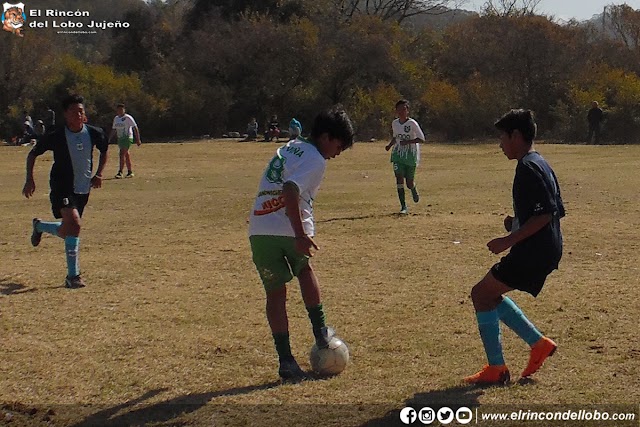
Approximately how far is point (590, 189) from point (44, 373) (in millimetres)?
13686

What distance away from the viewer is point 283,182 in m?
5.48

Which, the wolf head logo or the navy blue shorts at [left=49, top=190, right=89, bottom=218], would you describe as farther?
the wolf head logo

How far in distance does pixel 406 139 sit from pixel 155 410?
9.47m

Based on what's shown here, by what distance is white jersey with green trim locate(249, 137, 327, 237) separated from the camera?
17.9ft

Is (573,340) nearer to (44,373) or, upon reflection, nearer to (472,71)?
(44,373)

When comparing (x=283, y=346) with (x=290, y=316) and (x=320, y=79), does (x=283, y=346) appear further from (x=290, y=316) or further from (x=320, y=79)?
(x=320, y=79)

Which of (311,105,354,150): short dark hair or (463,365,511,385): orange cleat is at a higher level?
(311,105,354,150): short dark hair

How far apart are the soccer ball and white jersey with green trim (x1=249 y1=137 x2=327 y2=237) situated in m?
0.78

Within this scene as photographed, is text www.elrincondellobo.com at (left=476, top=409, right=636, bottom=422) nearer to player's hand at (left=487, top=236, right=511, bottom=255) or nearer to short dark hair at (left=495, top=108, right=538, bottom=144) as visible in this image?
player's hand at (left=487, top=236, right=511, bottom=255)

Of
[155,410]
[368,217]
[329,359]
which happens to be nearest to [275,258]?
[329,359]

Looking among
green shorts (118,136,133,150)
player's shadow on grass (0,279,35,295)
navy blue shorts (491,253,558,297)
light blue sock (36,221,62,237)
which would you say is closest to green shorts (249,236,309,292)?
navy blue shorts (491,253,558,297)

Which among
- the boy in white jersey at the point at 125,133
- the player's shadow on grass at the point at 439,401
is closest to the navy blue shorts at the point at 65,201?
the player's shadow on grass at the point at 439,401

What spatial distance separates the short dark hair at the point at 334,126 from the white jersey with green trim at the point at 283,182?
0.41 feet

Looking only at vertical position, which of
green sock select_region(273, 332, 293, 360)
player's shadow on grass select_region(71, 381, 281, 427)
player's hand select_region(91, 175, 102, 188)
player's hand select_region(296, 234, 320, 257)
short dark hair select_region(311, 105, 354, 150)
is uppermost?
short dark hair select_region(311, 105, 354, 150)
